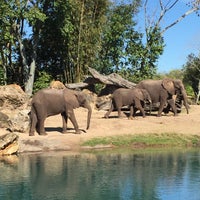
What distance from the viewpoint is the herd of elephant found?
1878 centimetres

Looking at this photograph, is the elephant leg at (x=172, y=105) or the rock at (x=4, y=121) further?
the elephant leg at (x=172, y=105)

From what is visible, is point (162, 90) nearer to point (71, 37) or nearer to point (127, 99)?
point (127, 99)

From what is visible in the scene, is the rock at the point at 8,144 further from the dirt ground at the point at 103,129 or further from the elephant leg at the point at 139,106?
the elephant leg at the point at 139,106

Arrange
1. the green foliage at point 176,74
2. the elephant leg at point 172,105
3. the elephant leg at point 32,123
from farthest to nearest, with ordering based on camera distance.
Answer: the green foliage at point 176,74 < the elephant leg at point 172,105 < the elephant leg at point 32,123

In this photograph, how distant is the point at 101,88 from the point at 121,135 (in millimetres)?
10656

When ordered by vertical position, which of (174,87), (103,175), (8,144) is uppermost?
(174,87)

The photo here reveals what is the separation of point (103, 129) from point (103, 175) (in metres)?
6.63

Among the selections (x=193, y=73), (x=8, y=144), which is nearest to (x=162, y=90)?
(x=8, y=144)

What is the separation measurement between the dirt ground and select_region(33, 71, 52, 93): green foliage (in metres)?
6.59

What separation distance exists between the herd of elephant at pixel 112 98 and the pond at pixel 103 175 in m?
2.34

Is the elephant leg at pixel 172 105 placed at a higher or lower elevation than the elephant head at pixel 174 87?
lower

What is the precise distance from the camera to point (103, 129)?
20125mm

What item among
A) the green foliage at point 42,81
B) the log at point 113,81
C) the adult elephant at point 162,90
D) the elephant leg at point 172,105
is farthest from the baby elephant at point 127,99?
the green foliage at point 42,81

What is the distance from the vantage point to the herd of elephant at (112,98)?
61.6 ft
